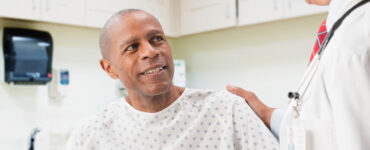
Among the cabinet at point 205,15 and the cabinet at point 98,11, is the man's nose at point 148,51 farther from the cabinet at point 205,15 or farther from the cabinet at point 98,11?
the cabinet at point 205,15

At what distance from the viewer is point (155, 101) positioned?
3.78ft

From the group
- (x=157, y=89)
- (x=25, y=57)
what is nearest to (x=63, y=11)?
(x=25, y=57)

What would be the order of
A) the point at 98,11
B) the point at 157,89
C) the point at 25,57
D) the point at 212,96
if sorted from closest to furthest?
1. the point at 157,89
2. the point at 212,96
3. the point at 25,57
4. the point at 98,11

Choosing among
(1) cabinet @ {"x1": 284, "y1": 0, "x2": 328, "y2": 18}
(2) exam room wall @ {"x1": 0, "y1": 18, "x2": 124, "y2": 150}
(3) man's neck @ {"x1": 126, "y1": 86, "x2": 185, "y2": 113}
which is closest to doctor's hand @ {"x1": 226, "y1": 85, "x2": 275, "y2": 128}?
(3) man's neck @ {"x1": 126, "y1": 86, "x2": 185, "y2": 113}

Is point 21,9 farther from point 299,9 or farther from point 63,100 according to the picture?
point 299,9

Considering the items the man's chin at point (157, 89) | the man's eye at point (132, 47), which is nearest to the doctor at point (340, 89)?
the man's chin at point (157, 89)

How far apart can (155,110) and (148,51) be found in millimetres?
217

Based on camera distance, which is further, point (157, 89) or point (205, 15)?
point (205, 15)

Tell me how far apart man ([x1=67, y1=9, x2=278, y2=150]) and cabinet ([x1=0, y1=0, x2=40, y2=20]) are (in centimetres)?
111

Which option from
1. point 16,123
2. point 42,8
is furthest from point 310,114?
point 16,123

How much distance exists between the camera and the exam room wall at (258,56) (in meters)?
2.55

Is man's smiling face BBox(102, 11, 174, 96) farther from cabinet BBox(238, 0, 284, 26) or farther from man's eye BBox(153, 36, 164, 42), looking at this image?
cabinet BBox(238, 0, 284, 26)

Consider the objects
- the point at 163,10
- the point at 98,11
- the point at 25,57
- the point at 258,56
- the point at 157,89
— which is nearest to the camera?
the point at 157,89

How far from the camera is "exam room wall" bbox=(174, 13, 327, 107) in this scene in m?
2.55
